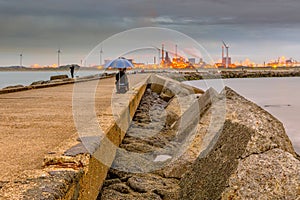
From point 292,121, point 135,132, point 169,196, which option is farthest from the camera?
point 292,121

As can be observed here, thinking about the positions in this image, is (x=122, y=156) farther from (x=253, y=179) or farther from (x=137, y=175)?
(x=253, y=179)

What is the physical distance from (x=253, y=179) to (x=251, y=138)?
417 millimetres

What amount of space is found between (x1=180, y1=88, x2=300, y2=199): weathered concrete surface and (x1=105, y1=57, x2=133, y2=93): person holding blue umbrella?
22.8 feet

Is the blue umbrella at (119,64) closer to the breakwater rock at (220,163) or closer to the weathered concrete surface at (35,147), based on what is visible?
the weathered concrete surface at (35,147)

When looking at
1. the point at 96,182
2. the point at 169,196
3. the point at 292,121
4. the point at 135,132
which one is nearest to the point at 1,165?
the point at 96,182

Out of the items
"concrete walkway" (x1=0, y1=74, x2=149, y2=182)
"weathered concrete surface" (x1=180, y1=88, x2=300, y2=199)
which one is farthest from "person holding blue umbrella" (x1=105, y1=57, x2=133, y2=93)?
"weathered concrete surface" (x1=180, y1=88, x2=300, y2=199)

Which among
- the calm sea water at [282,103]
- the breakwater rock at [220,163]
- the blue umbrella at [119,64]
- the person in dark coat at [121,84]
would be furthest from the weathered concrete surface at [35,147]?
the calm sea water at [282,103]

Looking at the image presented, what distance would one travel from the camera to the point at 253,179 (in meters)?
2.98

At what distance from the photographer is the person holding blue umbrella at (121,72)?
10.8m

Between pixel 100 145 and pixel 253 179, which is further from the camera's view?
pixel 100 145

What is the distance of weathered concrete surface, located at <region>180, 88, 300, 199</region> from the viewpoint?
2926 mm

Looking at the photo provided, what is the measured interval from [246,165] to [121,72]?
8.55 meters

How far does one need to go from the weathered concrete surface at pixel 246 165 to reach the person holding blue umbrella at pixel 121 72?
22.8 feet

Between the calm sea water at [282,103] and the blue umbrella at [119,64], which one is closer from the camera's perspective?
the blue umbrella at [119,64]
